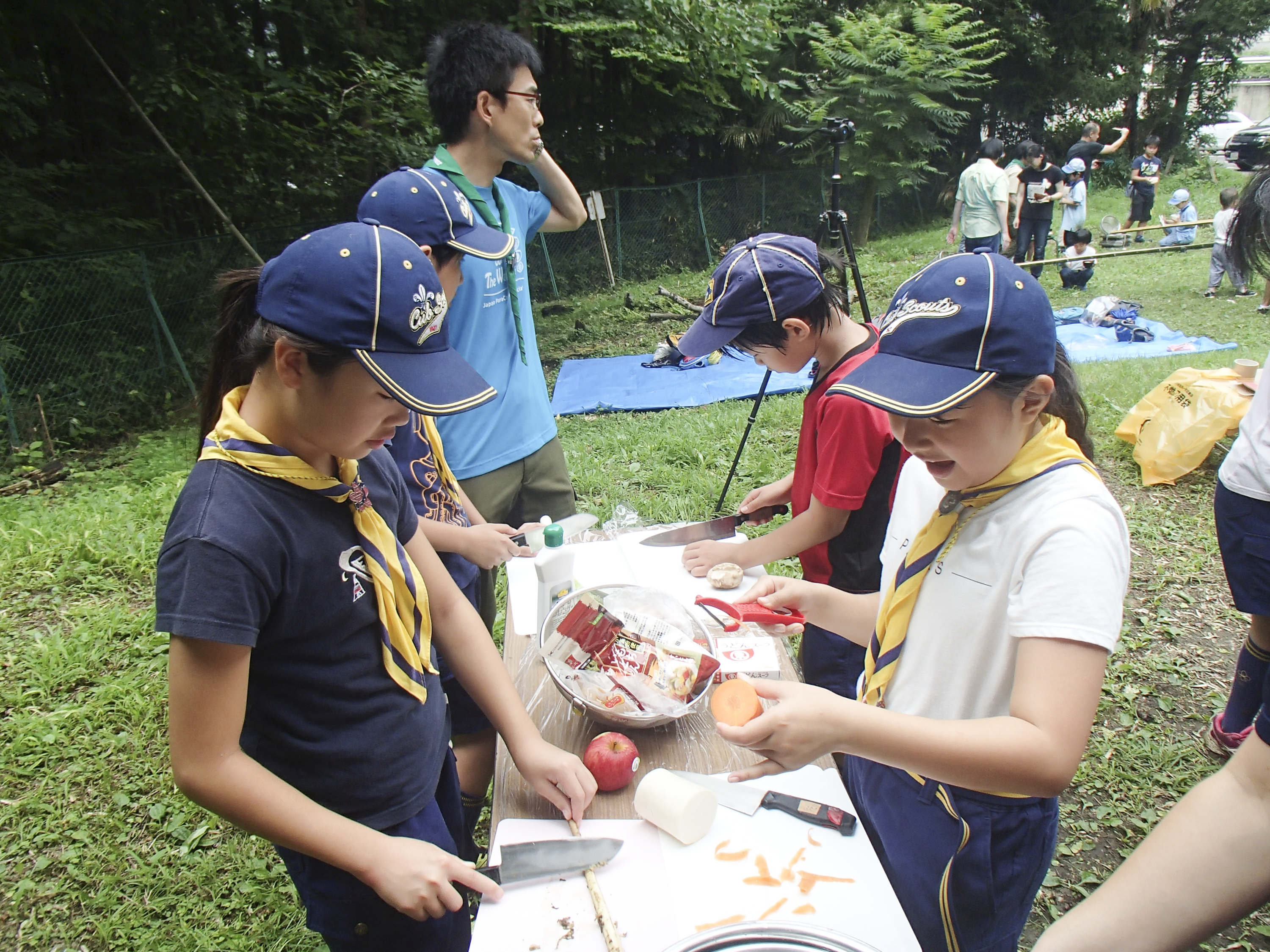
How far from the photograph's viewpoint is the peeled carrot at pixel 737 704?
4.50ft

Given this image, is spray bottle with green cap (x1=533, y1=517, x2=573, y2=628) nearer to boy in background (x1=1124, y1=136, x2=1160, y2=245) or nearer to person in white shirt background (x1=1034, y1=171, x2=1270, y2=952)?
person in white shirt background (x1=1034, y1=171, x2=1270, y2=952)

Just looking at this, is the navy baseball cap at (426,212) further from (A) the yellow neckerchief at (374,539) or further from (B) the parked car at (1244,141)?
(B) the parked car at (1244,141)

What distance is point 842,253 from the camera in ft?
21.5

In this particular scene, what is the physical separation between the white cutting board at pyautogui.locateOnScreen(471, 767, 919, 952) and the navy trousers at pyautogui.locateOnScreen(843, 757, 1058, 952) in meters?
0.19

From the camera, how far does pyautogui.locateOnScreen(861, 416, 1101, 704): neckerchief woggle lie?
129 centimetres

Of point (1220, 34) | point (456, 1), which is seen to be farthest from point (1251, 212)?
point (1220, 34)

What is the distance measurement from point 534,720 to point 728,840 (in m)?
0.54

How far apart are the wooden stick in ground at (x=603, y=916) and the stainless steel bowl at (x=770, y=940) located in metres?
0.11

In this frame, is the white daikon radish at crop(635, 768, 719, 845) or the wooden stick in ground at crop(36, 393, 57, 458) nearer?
the white daikon radish at crop(635, 768, 719, 845)

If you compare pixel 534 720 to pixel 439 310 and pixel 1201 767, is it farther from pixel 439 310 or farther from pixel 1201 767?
pixel 1201 767

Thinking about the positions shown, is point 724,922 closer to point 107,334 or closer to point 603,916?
point 603,916

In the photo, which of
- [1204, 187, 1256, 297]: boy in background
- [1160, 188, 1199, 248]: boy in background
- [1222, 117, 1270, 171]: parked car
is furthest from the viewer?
[1222, 117, 1270, 171]: parked car

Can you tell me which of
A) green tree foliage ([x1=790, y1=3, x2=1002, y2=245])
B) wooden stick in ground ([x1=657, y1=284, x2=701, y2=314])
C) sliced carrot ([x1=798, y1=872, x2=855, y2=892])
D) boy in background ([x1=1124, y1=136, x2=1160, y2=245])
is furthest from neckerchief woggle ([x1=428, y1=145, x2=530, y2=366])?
boy in background ([x1=1124, y1=136, x2=1160, y2=245])

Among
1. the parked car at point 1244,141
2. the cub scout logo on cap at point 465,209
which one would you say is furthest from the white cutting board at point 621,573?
the parked car at point 1244,141
